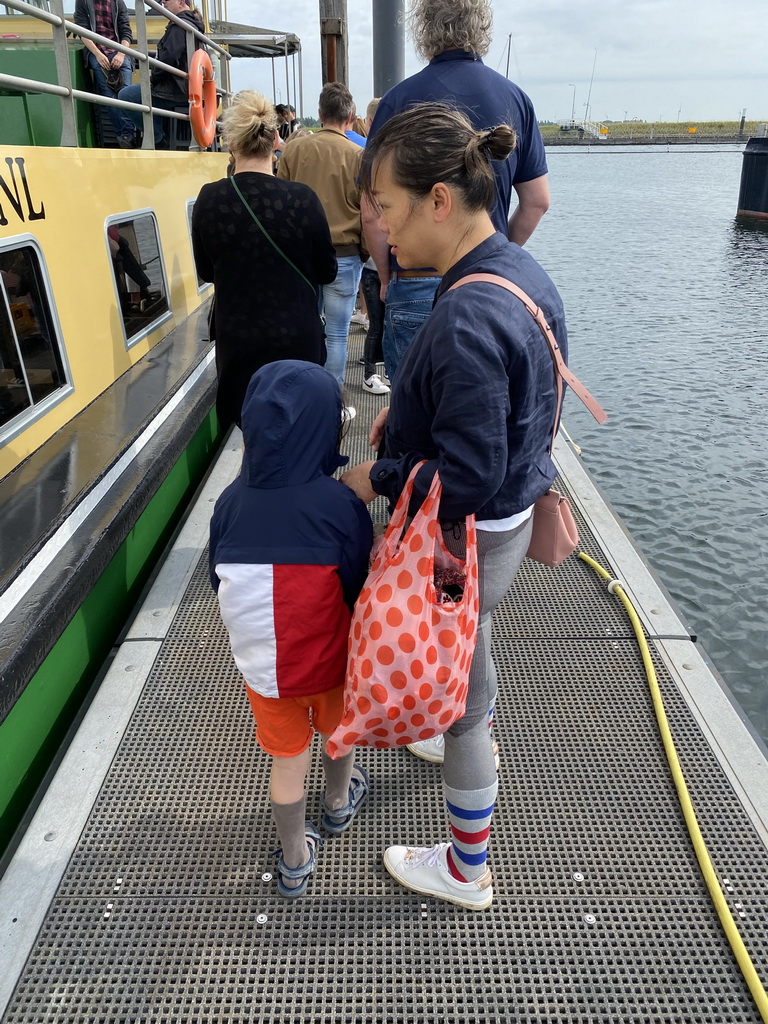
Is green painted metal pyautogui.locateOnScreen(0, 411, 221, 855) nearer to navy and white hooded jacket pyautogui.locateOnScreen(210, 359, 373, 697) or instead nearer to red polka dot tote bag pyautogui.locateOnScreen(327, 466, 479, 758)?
navy and white hooded jacket pyautogui.locateOnScreen(210, 359, 373, 697)

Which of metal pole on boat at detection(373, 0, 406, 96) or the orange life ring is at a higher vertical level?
metal pole on boat at detection(373, 0, 406, 96)

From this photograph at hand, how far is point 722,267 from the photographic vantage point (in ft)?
51.8

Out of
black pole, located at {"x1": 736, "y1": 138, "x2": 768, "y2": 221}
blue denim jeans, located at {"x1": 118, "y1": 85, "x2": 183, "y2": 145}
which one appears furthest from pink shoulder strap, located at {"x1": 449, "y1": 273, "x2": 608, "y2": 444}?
black pole, located at {"x1": 736, "y1": 138, "x2": 768, "y2": 221}

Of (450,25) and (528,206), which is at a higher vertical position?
(450,25)

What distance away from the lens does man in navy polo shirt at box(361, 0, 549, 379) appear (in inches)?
94.3

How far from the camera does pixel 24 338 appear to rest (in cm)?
300

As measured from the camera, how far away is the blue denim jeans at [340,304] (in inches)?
173

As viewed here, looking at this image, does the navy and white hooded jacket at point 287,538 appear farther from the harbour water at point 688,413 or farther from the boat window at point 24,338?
the harbour water at point 688,413

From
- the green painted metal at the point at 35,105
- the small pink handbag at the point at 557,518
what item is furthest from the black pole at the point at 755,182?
the small pink handbag at the point at 557,518

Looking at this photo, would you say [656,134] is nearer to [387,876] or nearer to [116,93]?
[116,93]

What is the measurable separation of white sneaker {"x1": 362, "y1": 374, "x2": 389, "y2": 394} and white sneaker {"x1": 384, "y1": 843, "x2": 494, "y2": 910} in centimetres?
412

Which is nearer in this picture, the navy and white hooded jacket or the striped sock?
the navy and white hooded jacket

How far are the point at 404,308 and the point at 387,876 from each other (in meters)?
1.91

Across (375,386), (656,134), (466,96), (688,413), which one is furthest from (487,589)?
(656,134)
